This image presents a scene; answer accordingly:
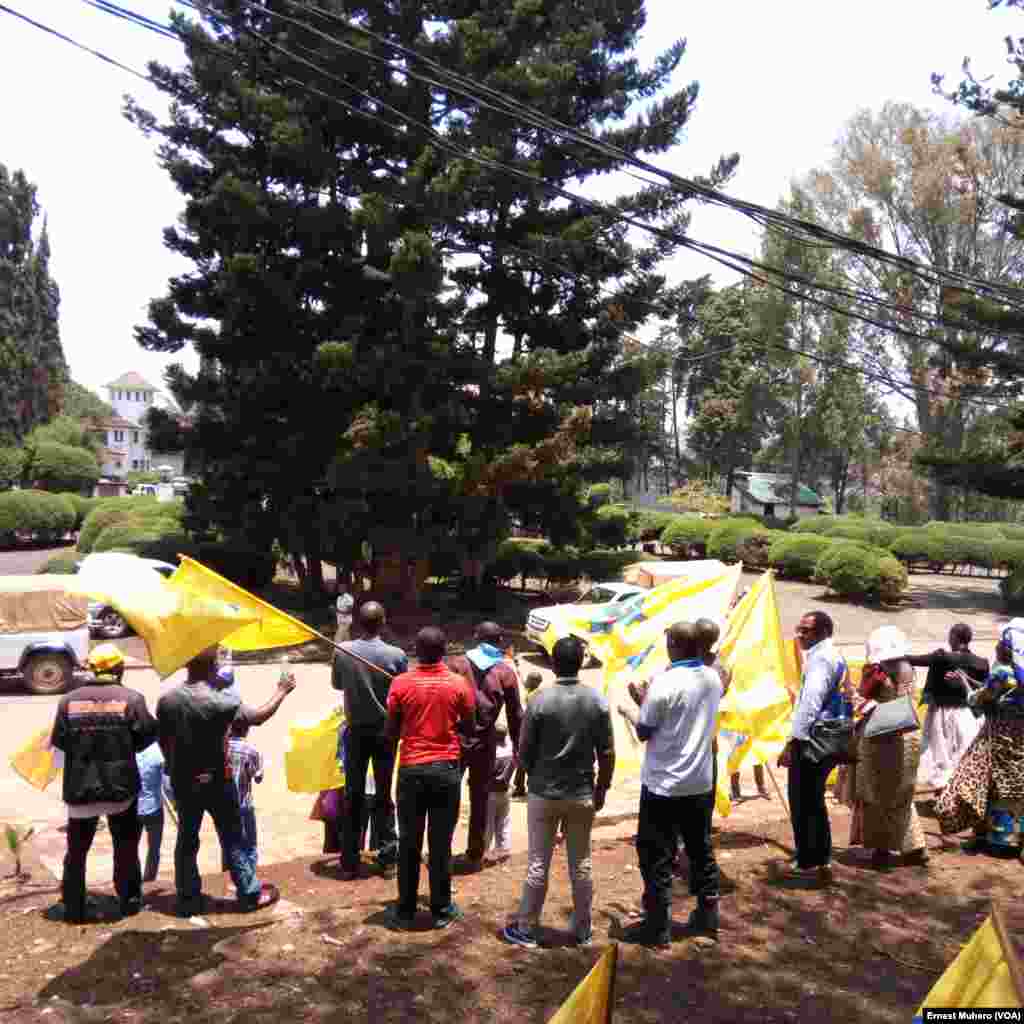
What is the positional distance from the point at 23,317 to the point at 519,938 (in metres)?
61.6

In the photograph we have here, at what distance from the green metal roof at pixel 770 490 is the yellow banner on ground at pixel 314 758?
2095 inches

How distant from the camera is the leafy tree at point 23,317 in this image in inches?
A: 2240

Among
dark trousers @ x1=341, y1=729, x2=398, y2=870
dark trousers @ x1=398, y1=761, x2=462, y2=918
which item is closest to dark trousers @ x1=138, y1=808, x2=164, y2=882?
dark trousers @ x1=341, y1=729, x2=398, y2=870

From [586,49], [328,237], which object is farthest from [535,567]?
[586,49]

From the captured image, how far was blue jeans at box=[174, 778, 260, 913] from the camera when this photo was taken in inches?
222

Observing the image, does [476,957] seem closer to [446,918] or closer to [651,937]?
[446,918]

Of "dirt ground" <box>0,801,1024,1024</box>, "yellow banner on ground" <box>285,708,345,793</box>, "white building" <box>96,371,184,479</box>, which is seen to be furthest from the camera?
"white building" <box>96,371,184,479</box>

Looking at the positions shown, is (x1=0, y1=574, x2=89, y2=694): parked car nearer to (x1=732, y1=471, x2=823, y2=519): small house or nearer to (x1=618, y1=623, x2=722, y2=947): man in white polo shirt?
(x1=618, y1=623, x2=722, y2=947): man in white polo shirt

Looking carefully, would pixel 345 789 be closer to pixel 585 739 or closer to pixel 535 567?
pixel 585 739

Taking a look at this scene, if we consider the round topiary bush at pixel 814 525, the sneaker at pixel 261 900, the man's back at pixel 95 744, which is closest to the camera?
the man's back at pixel 95 744

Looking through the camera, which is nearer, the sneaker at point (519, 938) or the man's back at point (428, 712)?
the sneaker at point (519, 938)

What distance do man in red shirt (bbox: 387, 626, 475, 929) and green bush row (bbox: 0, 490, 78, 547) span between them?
37.6 metres

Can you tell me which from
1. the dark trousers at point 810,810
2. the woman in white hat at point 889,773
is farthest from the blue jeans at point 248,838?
the woman in white hat at point 889,773

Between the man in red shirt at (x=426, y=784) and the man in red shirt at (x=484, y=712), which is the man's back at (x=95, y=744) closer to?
the man in red shirt at (x=426, y=784)
